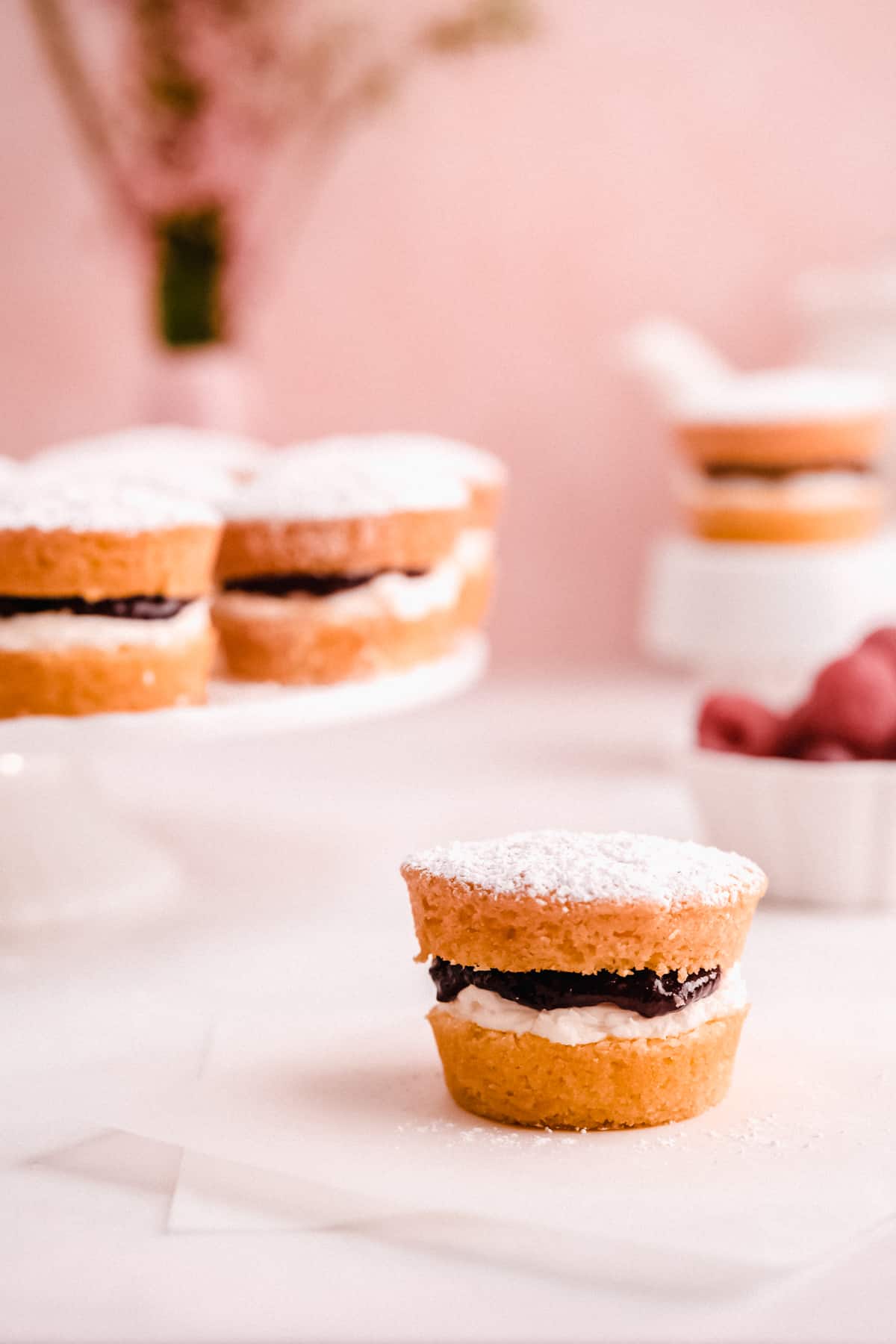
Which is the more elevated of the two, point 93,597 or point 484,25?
point 484,25

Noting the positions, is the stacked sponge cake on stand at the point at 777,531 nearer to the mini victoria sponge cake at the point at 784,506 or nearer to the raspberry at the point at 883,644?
the mini victoria sponge cake at the point at 784,506

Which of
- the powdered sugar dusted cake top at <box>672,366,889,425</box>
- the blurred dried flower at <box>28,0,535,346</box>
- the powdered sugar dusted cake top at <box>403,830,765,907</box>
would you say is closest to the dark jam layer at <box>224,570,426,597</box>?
the powdered sugar dusted cake top at <box>403,830,765,907</box>

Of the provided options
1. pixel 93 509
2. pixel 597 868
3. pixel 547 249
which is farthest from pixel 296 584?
pixel 547 249

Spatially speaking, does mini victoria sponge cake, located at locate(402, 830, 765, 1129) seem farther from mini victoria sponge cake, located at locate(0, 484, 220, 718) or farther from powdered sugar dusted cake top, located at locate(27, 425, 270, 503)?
powdered sugar dusted cake top, located at locate(27, 425, 270, 503)

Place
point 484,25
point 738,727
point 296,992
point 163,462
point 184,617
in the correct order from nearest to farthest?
point 296,992 → point 184,617 → point 738,727 → point 163,462 → point 484,25

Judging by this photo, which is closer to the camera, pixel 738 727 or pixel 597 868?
pixel 597 868

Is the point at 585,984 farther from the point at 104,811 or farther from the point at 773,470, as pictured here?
the point at 773,470

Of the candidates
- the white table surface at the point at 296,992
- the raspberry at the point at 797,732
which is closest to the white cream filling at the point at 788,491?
the white table surface at the point at 296,992
